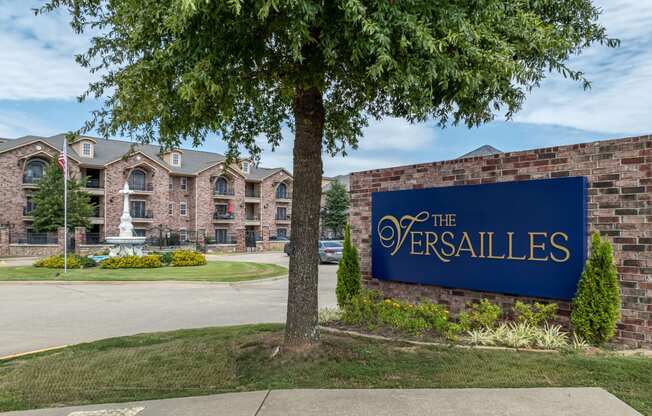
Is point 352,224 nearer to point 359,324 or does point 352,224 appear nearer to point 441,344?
point 359,324

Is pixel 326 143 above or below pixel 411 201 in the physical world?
above

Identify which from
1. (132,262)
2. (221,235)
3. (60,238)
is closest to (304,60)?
(132,262)

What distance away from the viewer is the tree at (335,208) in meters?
51.0

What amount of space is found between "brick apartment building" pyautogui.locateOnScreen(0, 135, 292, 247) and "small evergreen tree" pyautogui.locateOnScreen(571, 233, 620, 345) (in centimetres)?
3080

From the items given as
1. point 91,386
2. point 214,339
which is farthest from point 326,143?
point 91,386

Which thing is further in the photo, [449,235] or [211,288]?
[211,288]

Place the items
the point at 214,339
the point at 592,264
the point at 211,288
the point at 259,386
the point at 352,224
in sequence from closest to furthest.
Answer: the point at 259,386 → the point at 592,264 → the point at 214,339 → the point at 352,224 → the point at 211,288

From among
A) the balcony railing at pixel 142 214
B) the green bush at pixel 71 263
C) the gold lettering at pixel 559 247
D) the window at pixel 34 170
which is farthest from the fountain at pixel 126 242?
the gold lettering at pixel 559 247

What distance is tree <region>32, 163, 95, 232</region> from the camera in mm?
34531

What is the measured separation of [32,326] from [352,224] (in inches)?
273

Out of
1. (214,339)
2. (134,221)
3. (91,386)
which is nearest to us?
(91,386)

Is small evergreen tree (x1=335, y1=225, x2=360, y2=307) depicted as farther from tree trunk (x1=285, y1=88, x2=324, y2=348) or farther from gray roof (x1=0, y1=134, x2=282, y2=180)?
gray roof (x1=0, y1=134, x2=282, y2=180)

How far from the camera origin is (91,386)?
206 inches

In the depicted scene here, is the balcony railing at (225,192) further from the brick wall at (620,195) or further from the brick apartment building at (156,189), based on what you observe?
the brick wall at (620,195)
